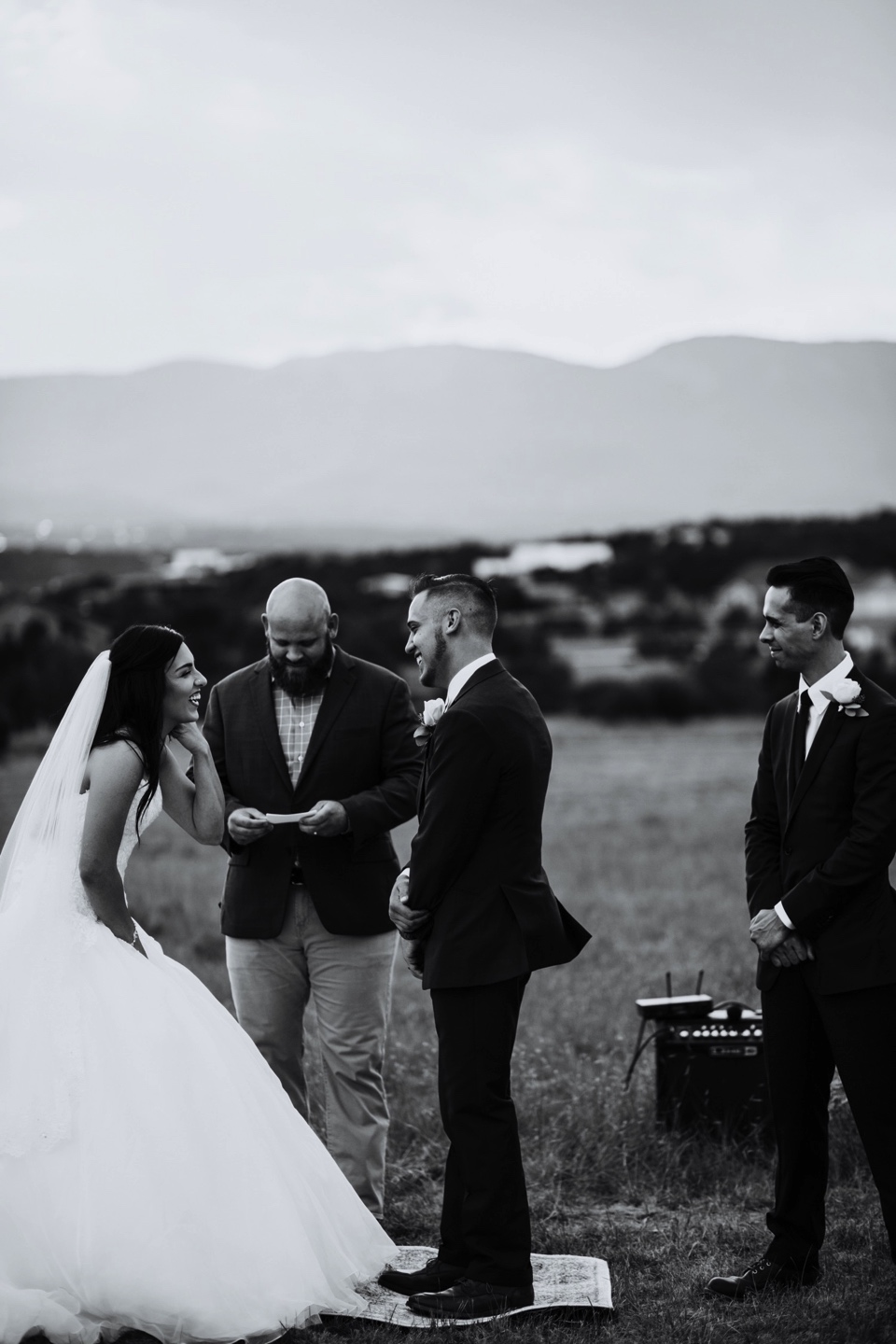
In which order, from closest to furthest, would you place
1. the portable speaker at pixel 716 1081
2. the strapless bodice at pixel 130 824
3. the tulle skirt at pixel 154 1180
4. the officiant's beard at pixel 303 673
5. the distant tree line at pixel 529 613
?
1. the tulle skirt at pixel 154 1180
2. the strapless bodice at pixel 130 824
3. the officiant's beard at pixel 303 673
4. the portable speaker at pixel 716 1081
5. the distant tree line at pixel 529 613

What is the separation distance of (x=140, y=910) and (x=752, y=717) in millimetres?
26231

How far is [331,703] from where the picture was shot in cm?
510

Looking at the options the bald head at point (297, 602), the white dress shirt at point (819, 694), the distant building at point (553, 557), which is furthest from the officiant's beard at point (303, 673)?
the distant building at point (553, 557)

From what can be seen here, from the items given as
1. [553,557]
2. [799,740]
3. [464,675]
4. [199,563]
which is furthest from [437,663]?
[553,557]

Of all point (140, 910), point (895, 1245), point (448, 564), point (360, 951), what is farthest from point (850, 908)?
point (448, 564)

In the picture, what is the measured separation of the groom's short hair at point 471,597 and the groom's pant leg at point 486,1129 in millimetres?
1147

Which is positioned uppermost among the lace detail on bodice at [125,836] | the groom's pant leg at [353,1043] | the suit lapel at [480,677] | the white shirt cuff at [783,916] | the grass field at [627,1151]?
the suit lapel at [480,677]

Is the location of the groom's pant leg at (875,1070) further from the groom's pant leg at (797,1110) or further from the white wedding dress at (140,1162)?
the white wedding dress at (140,1162)

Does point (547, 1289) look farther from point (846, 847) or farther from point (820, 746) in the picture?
point (820, 746)

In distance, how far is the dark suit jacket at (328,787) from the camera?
16.2 feet

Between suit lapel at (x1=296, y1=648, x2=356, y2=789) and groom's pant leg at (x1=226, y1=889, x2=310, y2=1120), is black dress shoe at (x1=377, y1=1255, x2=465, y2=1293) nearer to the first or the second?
groom's pant leg at (x1=226, y1=889, x2=310, y2=1120)

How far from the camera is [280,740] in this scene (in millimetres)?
5113

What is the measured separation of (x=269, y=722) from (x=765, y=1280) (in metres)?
2.69

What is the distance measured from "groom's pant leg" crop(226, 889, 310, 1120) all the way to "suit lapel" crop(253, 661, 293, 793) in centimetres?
49
